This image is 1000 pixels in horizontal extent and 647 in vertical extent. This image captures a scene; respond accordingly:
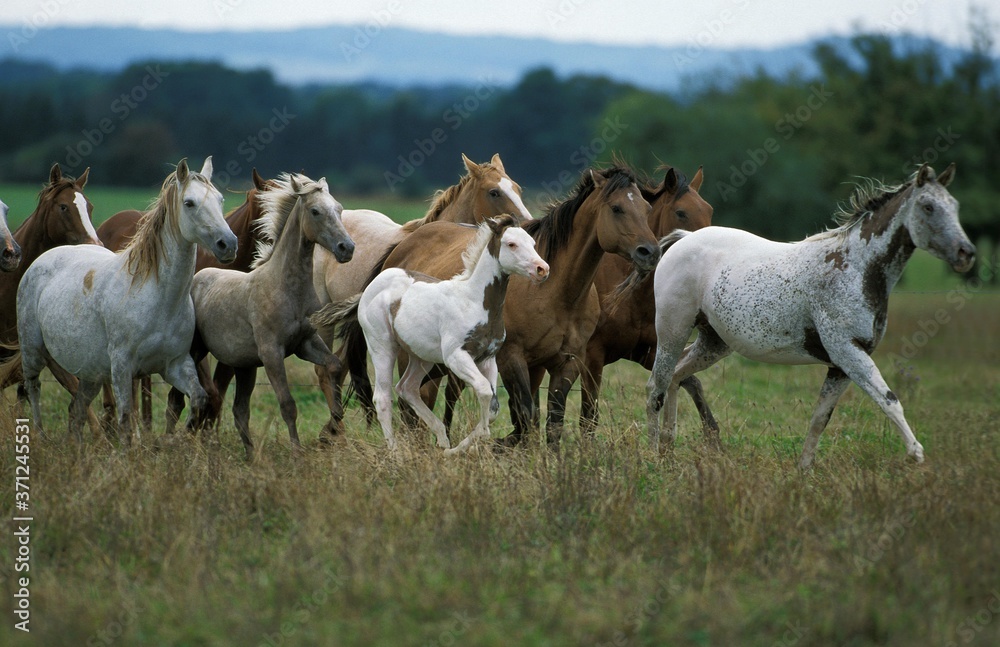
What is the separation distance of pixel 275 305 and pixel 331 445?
3.43ft

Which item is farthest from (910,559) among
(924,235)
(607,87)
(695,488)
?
(607,87)

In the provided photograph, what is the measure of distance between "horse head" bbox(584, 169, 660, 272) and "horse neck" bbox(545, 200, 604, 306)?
90 millimetres

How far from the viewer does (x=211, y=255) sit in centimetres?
755

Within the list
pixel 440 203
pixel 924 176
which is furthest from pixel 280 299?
pixel 924 176

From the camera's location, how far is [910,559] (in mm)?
4746

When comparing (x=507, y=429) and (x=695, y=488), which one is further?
(x=507, y=429)

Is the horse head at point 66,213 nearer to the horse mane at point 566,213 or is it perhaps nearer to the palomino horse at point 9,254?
the palomino horse at point 9,254

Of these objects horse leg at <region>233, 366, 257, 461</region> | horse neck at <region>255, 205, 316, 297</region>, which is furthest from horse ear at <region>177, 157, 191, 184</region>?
horse leg at <region>233, 366, 257, 461</region>

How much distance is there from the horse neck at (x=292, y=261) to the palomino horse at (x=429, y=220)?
126 centimetres

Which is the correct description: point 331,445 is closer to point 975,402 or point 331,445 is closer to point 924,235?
point 924,235

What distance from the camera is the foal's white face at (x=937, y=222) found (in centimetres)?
586

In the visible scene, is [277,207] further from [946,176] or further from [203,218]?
[946,176]

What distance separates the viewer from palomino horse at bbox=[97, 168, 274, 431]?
7.90m

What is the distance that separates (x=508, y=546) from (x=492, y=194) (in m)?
4.15
